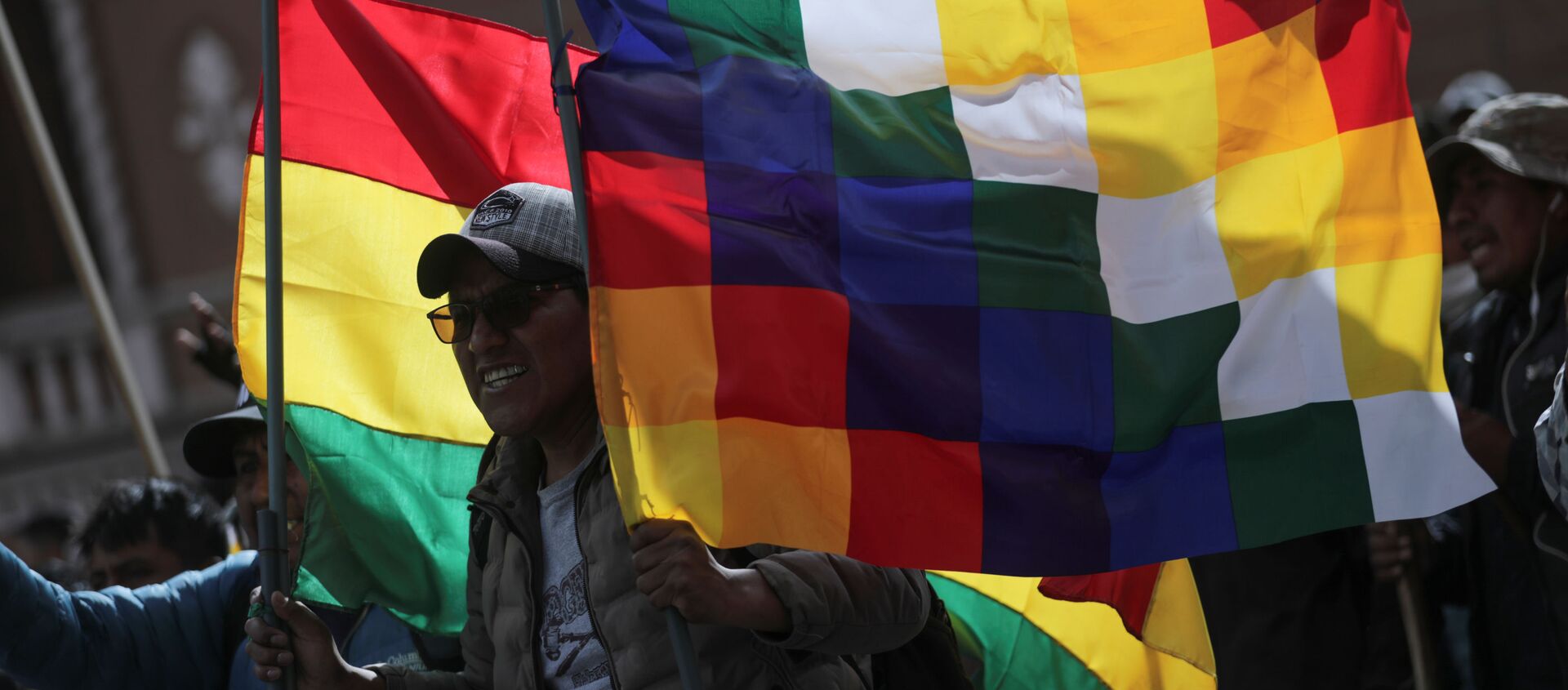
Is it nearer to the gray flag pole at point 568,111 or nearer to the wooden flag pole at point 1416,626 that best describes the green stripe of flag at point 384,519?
the gray flag pole at point 568,111

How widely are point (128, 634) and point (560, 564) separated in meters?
0.98

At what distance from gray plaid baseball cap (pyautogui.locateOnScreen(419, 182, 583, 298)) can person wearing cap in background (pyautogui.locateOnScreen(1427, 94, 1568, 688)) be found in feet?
6.74

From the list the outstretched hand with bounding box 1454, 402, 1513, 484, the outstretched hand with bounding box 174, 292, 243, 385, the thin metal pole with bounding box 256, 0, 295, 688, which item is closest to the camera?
the thin metal pole with bounding box 256, 0, 295, 688

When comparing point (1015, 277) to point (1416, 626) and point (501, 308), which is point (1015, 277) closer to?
point (501, 308)

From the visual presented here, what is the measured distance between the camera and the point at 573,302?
122 inches

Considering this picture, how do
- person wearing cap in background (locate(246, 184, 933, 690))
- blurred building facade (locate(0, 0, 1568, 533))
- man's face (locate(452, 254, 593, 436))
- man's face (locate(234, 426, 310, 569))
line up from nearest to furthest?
person wearing cap in background (locate(246, 184, 933, 690)), man's face (locate(452, 254, 593, 436)), man's face (locate(234, 426, 310, 569)), blurred building facade (locate(0, 0, 1568, 533))

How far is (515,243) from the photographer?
303 centimetres

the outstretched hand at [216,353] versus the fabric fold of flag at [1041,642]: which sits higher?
the outstretched hand at [216,353]

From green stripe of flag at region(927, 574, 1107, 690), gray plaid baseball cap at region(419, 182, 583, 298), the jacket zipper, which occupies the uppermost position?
gray plaid baseball cap at region(419, 182, 583, 298)

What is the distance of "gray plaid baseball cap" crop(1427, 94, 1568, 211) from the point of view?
421cm

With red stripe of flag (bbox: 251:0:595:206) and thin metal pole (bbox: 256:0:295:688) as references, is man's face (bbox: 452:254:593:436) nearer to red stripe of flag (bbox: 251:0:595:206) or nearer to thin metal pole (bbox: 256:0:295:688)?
thin metal pole (bbox: 256:0:295:688)

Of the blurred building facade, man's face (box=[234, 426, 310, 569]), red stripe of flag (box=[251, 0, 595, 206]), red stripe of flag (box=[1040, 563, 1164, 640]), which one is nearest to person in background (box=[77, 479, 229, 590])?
man's face (box=[234, 426, 310, 569])

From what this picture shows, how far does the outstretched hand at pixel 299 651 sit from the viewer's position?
3.07 m

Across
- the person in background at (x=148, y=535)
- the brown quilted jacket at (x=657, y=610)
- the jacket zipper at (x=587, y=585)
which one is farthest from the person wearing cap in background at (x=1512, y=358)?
the person in background at (x=148, y=535)
